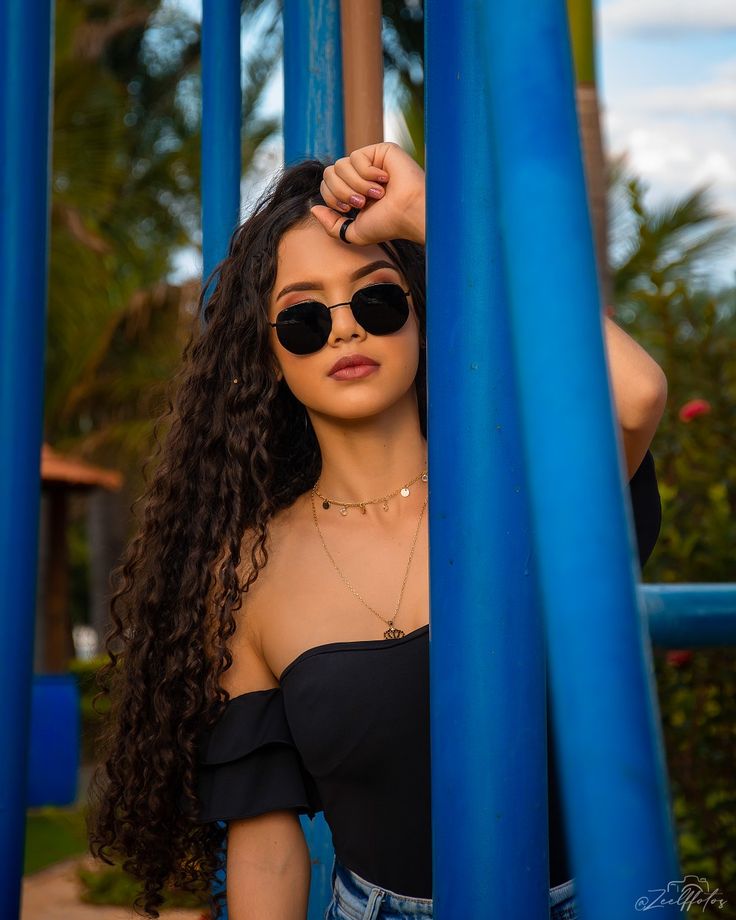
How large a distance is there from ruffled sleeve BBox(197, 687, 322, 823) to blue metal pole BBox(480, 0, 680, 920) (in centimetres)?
104

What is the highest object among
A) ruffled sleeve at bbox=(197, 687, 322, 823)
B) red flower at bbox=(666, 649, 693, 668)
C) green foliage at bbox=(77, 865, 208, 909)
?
red flower at bbox=(666, 649, 693, 668)

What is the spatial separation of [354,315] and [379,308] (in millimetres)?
40

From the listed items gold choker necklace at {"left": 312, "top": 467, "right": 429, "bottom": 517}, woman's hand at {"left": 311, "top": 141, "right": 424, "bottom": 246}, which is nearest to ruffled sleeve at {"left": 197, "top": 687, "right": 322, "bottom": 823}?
gold choker necklace at {"left": 312, "top": 467, "right": 429, "bottom": 517}

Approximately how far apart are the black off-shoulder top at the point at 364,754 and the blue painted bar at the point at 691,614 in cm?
20

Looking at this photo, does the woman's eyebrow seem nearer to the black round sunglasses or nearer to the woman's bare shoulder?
the black round sunglasses

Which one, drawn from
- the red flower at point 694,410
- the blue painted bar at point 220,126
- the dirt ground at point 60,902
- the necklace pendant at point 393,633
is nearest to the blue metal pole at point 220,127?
the blue painted bar at point 220,126

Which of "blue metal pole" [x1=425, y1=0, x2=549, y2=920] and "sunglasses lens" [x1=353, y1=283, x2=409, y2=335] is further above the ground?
"sunglasses lens" [x1=353, y1=283, x2=409, y2=335]

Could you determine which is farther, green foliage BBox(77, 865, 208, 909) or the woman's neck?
green foliage BBox(77, 865, 208, 909)

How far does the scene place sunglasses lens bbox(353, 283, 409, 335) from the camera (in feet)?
5.72

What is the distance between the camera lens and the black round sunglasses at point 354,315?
174 centimetres

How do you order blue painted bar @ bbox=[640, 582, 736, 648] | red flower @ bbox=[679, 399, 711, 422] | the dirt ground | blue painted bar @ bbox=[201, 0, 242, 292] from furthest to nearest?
the dirt ground, red flower @ bbox=[679, 399, 711, 422], blue painted bar @ bbox=[201, 0, 242, 292], blue painted bar @ bbox=[640, 582, 736, 648]

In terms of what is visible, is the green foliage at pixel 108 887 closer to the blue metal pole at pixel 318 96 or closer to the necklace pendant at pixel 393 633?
the blue metal pole at pixel 318 96

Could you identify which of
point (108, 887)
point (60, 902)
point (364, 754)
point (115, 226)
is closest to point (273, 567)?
point (364, 754)

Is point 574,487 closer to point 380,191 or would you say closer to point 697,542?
point 380,191
